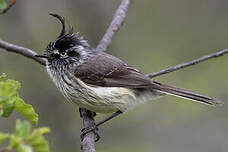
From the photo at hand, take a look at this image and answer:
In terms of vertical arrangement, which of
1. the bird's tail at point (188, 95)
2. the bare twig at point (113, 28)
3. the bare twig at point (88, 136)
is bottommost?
the bare twig at point (88, 136)

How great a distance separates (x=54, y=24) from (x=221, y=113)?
4.10 metres

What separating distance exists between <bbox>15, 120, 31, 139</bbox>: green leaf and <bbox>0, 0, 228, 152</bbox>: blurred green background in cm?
525

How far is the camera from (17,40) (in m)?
8.63

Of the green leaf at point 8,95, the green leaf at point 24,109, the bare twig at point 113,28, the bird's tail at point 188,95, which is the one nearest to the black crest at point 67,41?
the bare twig at point 113,28

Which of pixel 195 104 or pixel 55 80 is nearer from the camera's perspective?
pixel 55 80

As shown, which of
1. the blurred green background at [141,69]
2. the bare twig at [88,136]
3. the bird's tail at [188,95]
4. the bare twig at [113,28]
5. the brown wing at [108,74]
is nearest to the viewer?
the bare twig at [88,136]

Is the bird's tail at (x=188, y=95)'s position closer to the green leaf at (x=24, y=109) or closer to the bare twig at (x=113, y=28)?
the bare twig at (x=113, y=28)

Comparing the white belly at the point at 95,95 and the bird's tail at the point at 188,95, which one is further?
the bird's tail at the point at 188,95

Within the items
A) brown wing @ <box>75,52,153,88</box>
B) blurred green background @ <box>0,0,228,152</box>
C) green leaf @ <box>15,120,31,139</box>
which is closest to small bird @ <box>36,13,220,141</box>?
brown wing @ <box>75,52,153,88</box>

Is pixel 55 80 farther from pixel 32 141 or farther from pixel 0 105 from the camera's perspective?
pixel 32 141

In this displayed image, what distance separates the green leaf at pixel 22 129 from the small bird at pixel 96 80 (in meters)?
3.19

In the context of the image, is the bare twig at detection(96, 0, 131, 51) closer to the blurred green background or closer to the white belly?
the white belly

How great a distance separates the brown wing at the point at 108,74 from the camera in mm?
5867

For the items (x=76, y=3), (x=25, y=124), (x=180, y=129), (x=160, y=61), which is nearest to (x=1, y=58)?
(x=76, y=3)
